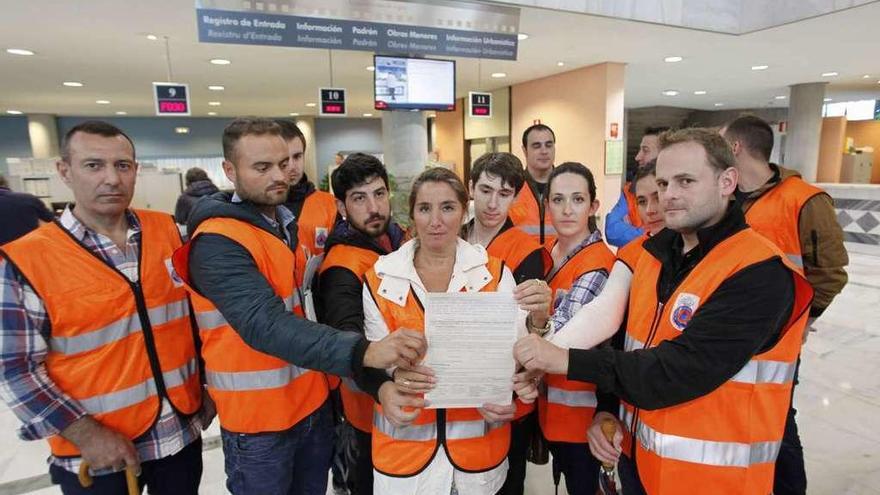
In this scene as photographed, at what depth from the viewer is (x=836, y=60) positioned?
24.6 ft

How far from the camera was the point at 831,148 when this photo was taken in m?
11.9

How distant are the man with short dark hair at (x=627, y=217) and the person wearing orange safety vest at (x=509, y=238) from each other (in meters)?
0.94

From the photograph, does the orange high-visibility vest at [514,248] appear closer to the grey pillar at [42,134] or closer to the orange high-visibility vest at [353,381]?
the orange high-visibility vest at [353,381]

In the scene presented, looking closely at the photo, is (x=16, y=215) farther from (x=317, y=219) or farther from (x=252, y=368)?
(x=252, y=368)

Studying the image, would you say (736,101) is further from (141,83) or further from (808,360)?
(141,83)

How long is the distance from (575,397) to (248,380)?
1.07 m

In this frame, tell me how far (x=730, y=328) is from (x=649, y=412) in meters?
0.33

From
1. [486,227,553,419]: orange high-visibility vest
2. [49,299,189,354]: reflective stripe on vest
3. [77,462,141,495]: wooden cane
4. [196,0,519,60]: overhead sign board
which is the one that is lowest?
[77,462,141,495]: wooden cane

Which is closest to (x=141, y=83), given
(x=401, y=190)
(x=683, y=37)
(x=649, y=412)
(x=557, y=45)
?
(x=401, y=190)

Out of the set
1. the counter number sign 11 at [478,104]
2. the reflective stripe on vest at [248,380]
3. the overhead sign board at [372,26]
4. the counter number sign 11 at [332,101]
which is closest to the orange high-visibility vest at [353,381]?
the reflective stripe on vest at [248,380]

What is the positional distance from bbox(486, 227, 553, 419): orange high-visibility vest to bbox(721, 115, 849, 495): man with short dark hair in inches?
38.7

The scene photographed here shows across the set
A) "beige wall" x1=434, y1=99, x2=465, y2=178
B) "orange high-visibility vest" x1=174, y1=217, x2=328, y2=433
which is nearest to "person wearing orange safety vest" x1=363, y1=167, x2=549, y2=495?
"orange high-visibility vest" x1=174, y1=217, x2=328, y2=433

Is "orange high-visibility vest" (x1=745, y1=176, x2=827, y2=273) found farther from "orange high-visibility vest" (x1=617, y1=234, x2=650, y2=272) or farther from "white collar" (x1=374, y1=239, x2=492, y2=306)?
"white collar" (x1=374, y1=239, x2=492, y2=306)

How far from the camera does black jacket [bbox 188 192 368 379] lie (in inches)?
49.2
